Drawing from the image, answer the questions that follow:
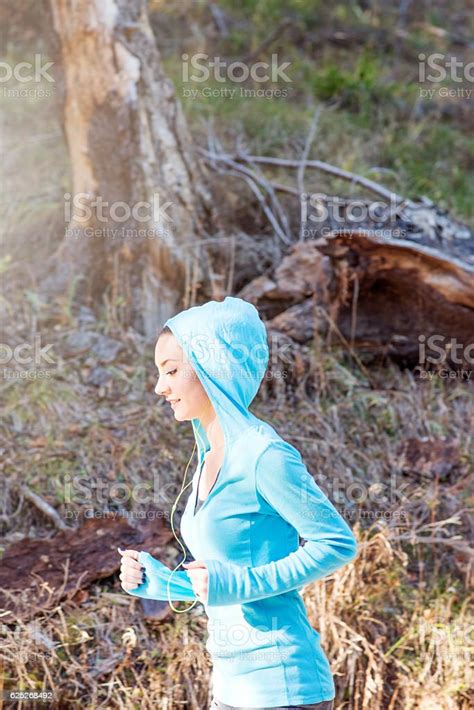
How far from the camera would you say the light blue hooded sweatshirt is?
71.3 inches

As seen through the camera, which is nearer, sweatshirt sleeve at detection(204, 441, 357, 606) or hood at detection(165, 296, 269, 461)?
sweatshirt sleeve at detection(204, 441, 357, 606)

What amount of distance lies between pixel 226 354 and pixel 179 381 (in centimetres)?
15

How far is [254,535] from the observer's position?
1.89 m

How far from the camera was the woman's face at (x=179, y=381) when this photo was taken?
1.99 metres

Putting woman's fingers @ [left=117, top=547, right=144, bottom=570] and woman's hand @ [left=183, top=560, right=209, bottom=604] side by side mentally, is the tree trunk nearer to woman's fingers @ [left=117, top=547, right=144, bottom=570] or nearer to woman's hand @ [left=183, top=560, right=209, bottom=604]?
woman's fingers @ [left=117, top=547, right=144, bottom=570]

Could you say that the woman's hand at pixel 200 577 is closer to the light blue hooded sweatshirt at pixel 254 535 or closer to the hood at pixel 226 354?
the light blue hooded sweatshirt at pixel 254 535

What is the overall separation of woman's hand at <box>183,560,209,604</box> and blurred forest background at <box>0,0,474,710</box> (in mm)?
1589

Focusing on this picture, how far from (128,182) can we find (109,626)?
2615mm

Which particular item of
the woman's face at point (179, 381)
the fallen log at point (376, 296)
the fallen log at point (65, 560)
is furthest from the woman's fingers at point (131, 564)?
the fallen log at point (376, 296)

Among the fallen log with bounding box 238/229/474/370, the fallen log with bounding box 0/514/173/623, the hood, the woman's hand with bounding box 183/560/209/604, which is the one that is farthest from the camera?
the fallen log with bounding box 238/229/474/370

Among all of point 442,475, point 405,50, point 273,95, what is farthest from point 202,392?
point 405,50

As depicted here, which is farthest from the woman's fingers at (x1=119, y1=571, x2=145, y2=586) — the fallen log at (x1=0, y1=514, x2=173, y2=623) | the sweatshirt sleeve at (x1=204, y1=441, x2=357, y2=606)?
the fallen log at (x1=0, y1=514, x2=173, y2=623)

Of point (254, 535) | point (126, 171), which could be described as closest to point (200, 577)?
point (254, 535)

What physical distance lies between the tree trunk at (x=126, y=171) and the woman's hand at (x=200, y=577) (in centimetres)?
328
